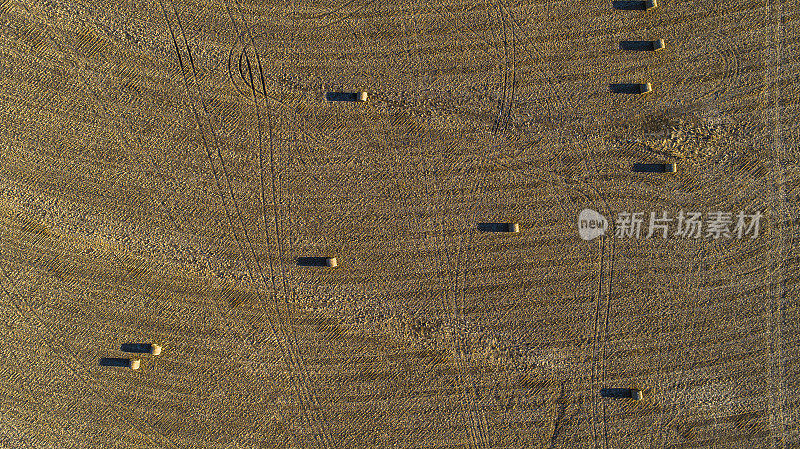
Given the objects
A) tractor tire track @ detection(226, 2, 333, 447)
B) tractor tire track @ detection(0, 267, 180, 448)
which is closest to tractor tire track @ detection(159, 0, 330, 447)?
tractor tire track @ detection(226, 2, 333, 447)

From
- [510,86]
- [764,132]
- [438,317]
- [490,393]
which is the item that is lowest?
[490,393]

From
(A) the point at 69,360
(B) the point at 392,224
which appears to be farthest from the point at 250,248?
(A) the point at 69,360

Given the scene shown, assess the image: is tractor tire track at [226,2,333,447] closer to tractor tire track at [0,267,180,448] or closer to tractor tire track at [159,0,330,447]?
tractor tire track at [159,0,330,447]

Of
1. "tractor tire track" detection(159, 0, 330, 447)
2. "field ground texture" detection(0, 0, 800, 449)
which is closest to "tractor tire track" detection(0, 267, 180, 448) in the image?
"field ground texture" detection(0, 0, 800, 449)

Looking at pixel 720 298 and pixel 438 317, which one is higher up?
pixel 720 298

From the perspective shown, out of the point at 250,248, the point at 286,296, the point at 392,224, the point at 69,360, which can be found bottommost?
the point at 69,360

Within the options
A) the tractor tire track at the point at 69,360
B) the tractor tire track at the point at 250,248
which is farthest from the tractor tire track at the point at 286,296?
the tractor tire track at the point at 69,360

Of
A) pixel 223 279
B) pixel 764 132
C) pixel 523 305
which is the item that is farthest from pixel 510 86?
pixel 223 279

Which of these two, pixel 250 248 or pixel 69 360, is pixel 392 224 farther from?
pixel 69 360

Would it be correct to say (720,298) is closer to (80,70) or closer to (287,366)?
(287,366)
